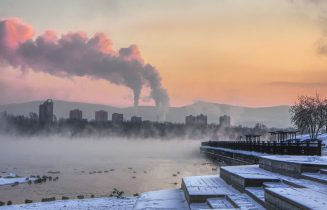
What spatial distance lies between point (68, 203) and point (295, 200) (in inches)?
612

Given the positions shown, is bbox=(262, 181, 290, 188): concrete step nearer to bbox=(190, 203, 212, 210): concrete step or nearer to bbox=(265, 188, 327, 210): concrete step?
bbox=(190, 203, 212, 210): concrete step

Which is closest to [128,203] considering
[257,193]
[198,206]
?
[198,206]

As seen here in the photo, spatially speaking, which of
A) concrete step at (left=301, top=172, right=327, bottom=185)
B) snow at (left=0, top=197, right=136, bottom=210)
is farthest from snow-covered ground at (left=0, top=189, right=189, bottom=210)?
concrete step at (left=301, top=172, right=327, bottom=185)

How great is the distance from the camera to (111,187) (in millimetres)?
33250

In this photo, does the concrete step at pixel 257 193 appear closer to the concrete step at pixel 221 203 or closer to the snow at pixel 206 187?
the concrete step at pixel 221 203

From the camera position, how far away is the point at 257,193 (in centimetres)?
1570

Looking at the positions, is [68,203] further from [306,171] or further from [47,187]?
[306,171]

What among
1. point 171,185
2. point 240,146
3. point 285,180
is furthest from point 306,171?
point 240,146

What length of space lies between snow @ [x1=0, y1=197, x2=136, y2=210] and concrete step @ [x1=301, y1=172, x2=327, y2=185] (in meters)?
8.26

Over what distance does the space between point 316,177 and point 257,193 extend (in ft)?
7.40

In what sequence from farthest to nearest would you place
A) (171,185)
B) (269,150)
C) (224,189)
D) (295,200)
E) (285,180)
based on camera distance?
(269,150) < (171,185) < (224,189) < (285,180) < (295,200)

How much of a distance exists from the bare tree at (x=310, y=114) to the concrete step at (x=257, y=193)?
62215mm

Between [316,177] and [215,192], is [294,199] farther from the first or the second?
[215,192]

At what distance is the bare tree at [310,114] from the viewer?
3068 inches
